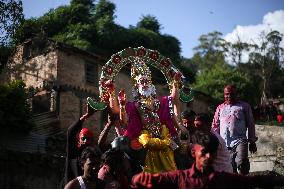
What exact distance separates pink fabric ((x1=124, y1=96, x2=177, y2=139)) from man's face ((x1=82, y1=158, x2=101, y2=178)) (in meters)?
2.12

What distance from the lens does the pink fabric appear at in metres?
7.16

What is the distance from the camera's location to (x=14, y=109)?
17.6 meters

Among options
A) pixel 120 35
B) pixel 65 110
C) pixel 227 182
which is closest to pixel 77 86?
pixel 65 110

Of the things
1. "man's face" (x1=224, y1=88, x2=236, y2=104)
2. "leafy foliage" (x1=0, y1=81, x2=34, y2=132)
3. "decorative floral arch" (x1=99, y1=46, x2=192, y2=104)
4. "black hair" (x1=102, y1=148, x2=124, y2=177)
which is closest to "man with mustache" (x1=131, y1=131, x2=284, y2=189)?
"black hair" (x1=102, y1=148, x2=124, y2=177)

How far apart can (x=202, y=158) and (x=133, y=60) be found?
4506 mm

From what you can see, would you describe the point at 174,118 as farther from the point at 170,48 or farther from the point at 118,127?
the point at 170,48

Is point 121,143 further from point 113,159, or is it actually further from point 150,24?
point 150,24

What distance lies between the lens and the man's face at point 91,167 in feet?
15.9

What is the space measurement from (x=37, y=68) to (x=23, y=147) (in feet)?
25.4

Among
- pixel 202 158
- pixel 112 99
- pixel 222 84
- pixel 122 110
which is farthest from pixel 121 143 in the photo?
→ pixel 222 84

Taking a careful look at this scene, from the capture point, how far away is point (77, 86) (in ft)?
79.3

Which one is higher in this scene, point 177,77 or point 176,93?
point 177,77

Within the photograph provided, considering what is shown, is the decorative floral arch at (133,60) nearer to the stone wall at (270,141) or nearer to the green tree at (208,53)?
the stone wall at (270,141)

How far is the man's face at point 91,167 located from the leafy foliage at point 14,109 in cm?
1284
